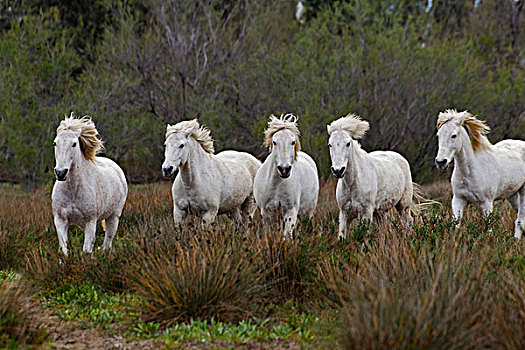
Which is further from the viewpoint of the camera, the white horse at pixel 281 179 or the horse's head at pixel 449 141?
the horse's head at pixel 449 141

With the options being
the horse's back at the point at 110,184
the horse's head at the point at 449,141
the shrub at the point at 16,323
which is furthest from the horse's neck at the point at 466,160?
the shrub at the point at 16,323

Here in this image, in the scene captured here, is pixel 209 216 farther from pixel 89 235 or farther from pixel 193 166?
pixel 89 235

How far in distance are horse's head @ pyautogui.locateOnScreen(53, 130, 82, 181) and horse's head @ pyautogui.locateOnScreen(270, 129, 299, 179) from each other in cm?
240

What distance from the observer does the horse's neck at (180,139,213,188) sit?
22.0 ft

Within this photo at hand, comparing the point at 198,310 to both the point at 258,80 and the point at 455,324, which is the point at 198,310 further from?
the point at 258,80

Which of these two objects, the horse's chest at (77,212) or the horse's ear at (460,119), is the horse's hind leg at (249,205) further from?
the horse's ear at (460,119)

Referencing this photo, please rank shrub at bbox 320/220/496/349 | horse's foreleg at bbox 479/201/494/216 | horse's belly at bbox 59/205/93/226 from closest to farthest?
shrub at bbox 320/220/496/349 → horse's belly at bbox 59/205/93/226 → horse's foreleg at bbox 479/201/494/216

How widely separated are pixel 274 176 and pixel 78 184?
94.9 inches

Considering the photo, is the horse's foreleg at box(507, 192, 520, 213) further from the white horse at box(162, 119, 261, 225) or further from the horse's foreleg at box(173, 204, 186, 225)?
the horse's foreleg at box(173, 204, 186, 225)

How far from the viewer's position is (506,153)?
8047 millimetres

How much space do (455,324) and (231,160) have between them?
5.11 metres

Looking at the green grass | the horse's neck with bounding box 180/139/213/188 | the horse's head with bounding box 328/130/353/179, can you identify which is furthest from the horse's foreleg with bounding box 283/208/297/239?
the green grass

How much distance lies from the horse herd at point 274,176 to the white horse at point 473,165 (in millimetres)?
14

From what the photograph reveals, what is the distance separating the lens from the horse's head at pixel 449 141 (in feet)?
23.4
